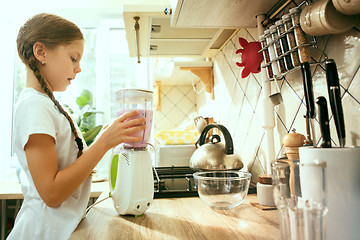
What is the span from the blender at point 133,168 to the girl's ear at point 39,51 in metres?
0.23

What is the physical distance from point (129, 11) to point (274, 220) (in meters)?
0.90

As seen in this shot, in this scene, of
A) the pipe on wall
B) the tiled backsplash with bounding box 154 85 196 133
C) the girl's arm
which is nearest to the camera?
the girl's arm

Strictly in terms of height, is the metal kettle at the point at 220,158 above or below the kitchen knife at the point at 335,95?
below

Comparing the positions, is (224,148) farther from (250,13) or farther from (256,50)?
(250,13)

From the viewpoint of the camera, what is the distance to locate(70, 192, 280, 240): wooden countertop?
52 cm

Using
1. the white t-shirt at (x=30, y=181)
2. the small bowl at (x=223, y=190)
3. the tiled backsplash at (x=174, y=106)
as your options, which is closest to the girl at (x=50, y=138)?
the white t-shirt at (x=30, y=181)

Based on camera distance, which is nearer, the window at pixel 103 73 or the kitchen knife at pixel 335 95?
the kitchen knife at pixel 335 95

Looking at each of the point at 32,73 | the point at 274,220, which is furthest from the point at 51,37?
the point at 274,220

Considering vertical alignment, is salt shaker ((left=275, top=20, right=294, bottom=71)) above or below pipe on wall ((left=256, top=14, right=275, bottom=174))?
above

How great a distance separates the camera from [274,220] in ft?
1.94

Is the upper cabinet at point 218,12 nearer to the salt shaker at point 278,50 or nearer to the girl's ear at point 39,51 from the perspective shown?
the salt shaker at point 278,50

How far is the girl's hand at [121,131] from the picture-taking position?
65 centimetres

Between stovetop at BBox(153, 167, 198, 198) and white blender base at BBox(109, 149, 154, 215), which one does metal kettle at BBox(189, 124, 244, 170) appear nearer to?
stovetop at BBox(153, 167, 198, 198)

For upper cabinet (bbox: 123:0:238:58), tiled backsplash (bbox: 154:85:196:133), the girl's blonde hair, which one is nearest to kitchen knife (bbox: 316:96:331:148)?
the girl's blonde hair
